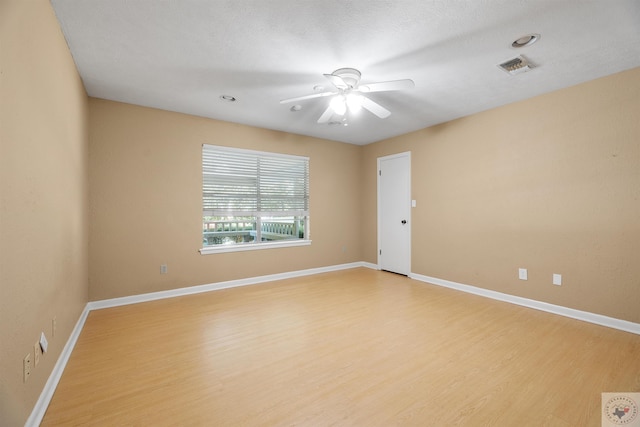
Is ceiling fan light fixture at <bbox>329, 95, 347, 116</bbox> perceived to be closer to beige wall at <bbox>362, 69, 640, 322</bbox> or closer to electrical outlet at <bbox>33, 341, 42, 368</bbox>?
beige wall at <bbox>362, 69, 640, 322</bbox>

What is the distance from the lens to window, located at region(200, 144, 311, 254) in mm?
4348

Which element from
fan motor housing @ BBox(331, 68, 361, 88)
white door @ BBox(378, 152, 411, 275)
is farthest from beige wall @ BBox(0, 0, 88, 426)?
white door @ BBox(378, 152, 411, 275)

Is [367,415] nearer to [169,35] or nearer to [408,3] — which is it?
[408,3]

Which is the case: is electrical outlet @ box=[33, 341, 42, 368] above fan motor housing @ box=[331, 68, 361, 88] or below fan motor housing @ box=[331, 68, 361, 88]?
below

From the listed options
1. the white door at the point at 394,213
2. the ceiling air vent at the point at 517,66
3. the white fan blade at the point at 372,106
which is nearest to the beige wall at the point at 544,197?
the white door at the point at 394,213

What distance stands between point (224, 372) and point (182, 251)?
7.79 feet

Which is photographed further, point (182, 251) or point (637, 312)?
point (182, 251)

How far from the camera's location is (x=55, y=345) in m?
2.03

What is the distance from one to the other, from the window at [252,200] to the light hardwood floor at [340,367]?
1329 millimetres

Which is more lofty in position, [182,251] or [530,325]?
[182,251]

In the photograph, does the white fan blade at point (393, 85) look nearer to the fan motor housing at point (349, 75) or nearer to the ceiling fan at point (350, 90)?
the ceiling fan at point (350, 90)

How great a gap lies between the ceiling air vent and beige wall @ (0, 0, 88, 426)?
3.49 m

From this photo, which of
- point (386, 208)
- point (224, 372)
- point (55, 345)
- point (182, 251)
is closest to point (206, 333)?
point (224, 372)

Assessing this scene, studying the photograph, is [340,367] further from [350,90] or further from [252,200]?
[252,200]
